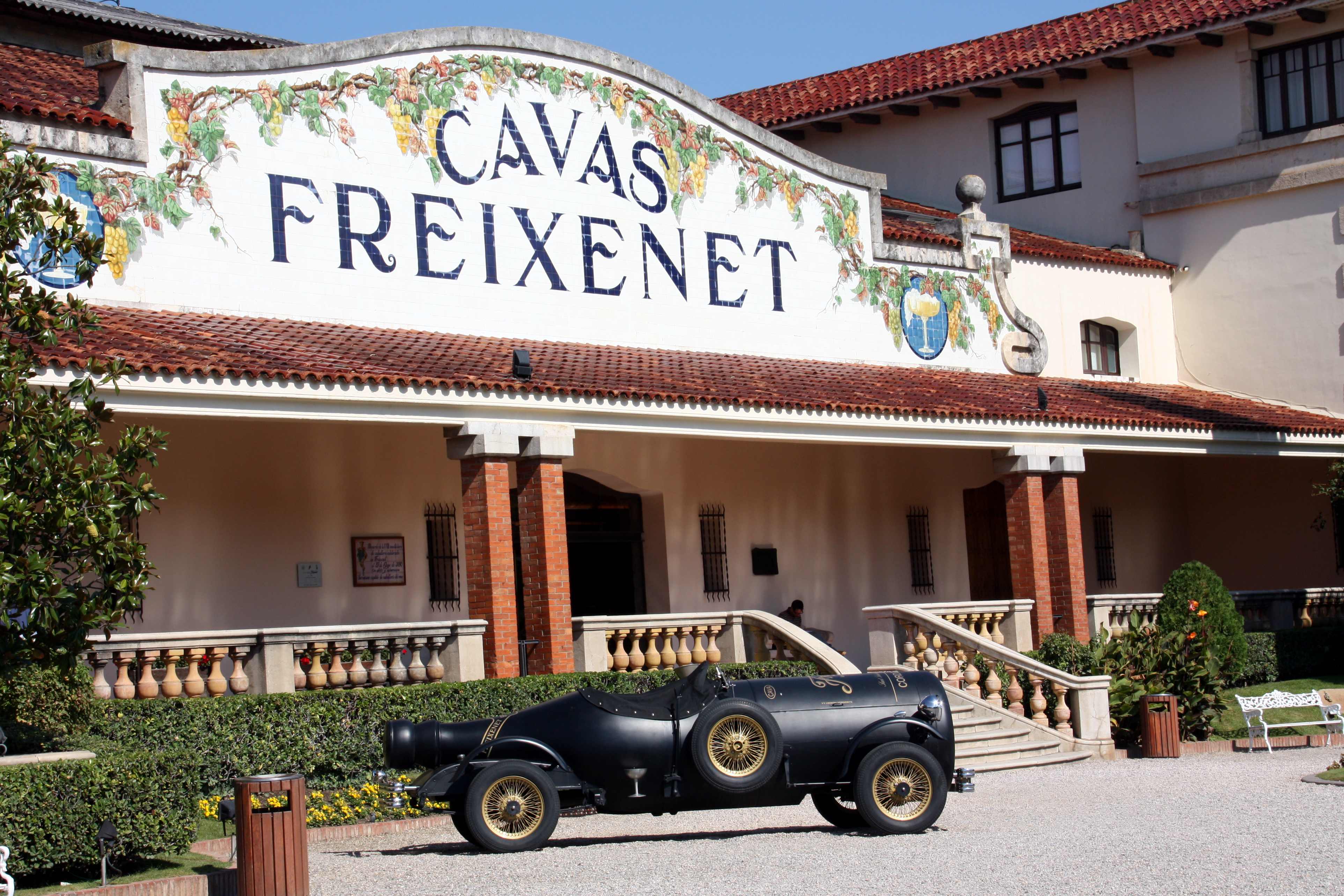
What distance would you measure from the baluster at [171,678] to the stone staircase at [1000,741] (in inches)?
316

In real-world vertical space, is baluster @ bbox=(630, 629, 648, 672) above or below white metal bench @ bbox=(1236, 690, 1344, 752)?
above

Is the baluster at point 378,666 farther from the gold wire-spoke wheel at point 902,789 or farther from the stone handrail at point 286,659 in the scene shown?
the gold wire-spoke wheel at point 902,789

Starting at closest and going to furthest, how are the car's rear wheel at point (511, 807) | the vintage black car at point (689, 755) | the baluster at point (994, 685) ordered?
the car's rear wheel at point (511, 807) < the vintage black car at point (689, 755) < the baluster at point (994, 685)

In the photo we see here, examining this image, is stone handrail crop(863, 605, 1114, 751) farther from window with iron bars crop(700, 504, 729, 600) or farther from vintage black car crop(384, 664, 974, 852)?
vintage black car crop(384, 664, 974, 852)

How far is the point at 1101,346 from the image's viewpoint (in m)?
28.4

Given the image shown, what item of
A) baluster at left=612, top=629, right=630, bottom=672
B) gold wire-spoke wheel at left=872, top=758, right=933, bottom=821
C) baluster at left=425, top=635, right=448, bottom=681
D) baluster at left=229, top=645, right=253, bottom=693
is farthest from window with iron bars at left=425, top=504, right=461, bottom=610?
gold wire-spoke wheel at left=872, top=758, right=933, bottom=821

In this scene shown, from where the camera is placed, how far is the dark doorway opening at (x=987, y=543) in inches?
1044

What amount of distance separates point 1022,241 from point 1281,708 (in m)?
8.85

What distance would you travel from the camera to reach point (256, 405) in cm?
1568

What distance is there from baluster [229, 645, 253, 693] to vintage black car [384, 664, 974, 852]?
2.97 meters

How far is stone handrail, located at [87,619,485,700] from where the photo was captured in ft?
47.5

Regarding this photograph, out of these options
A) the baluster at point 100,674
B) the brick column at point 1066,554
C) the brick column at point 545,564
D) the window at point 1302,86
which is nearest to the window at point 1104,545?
the brick column at point 1066,554

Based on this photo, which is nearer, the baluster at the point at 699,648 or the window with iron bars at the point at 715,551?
the baluster at the point at 699,648

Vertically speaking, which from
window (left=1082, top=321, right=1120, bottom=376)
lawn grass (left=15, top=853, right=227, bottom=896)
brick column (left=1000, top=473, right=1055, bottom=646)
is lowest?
lawn grass (left=15, top=853, right=227, bottom=896)
